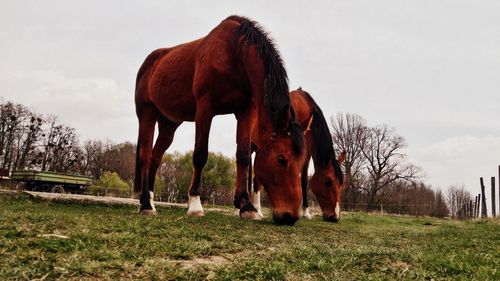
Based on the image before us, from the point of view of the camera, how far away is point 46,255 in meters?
1.97

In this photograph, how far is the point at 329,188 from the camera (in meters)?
7.77

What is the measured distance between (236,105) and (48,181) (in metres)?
20.5

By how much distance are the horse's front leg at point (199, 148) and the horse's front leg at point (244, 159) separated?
1.80 ft

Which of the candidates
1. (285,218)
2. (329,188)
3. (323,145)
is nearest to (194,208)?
(285,218)

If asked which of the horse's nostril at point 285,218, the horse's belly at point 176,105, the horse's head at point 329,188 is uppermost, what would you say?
the horse's belly at point 176,105

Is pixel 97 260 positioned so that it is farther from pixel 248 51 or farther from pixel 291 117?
pixel 248 51

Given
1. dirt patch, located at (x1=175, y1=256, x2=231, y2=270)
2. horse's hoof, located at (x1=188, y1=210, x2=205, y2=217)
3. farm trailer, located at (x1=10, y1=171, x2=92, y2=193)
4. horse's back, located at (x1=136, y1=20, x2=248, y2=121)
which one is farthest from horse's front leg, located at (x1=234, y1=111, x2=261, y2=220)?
farm trailer, located at (x1=10, y1=171, x2=92, y2=193)

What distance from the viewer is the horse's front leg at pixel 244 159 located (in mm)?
5617

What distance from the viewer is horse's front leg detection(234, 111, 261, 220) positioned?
18.4 ft

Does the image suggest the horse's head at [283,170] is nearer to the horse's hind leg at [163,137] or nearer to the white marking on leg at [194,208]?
the white marking on leg at [194,208]

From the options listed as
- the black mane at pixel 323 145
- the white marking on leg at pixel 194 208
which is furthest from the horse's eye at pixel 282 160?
the black mane at pixel 323 145

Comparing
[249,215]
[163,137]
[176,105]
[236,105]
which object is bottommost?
[249,215]

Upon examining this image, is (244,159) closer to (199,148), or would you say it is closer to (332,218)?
(199,148)

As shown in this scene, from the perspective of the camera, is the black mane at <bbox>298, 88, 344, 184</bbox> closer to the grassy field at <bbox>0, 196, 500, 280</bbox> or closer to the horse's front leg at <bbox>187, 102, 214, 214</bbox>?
the horse's front leg at <bbox>187, 102, 214, 214</bbox>
